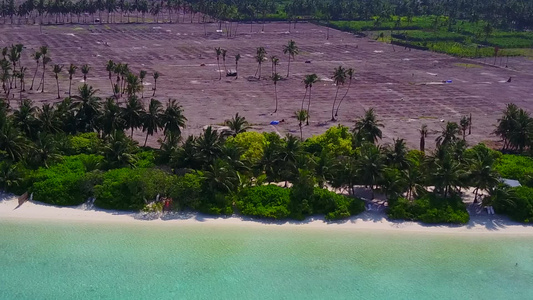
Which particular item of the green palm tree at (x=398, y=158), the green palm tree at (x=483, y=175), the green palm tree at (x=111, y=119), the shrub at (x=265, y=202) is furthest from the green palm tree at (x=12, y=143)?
the green palm tree at (x=483, y=175)

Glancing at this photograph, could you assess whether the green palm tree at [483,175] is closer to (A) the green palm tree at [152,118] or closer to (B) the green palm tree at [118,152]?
(B) the green palm tree at [118,152]

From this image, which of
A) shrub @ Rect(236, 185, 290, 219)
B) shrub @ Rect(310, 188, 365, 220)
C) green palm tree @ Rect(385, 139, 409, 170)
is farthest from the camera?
green palm tree @ Rect(385, 139, 409, 170)

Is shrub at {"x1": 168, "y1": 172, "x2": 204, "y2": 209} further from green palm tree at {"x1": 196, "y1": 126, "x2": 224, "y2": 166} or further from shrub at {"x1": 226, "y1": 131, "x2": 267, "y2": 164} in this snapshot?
shrub at {"x1": 226, "y1": 131, "x2": 267, "y2": 164}

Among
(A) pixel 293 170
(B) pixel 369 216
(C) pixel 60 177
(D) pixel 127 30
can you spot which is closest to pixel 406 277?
(B) pixel 369 216

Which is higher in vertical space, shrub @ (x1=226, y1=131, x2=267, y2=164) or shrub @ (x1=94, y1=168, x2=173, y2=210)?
shrub @ (x1=226, y1=131, x2=267, y2=164)

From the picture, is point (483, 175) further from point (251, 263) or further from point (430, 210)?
point (251, 263)

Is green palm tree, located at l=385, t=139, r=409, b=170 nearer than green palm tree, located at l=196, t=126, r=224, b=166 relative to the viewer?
Yes

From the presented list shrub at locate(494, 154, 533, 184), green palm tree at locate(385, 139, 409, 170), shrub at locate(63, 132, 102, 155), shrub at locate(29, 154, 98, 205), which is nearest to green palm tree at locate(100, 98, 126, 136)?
shrub at locate(63, 132, 102, 155)
